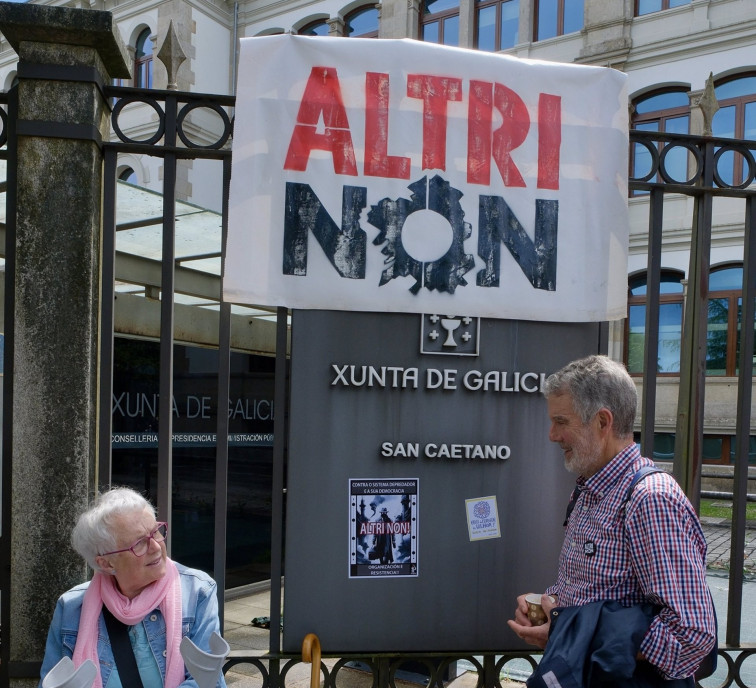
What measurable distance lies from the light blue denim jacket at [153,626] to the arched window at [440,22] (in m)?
19.7

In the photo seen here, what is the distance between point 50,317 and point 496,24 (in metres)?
19.4

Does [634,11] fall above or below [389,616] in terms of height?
above

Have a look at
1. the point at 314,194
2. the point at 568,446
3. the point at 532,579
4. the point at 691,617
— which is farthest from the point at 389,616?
the point at 314,194

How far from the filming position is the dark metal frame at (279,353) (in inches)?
119

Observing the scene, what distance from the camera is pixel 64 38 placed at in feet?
9.70

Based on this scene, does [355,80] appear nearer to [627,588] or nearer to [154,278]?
[627,588]

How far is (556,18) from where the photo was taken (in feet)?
63.9

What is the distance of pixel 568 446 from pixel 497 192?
122cm

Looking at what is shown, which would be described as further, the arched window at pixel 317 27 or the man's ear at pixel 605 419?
the arched window at pixel 317 27

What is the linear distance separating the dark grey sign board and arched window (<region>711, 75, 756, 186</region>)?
52.4 ft

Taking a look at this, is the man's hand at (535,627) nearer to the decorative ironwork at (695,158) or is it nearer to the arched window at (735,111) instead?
the decorative ironwork at (695,158)

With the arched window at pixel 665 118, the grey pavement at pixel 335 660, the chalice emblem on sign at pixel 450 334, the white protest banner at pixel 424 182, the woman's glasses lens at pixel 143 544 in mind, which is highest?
the arched window at pixel 665 118

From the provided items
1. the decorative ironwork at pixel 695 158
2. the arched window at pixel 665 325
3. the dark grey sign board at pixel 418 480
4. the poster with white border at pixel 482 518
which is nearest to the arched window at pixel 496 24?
the arched window at pixel 665 325

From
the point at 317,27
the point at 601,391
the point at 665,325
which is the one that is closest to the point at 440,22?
the point at 317,27
